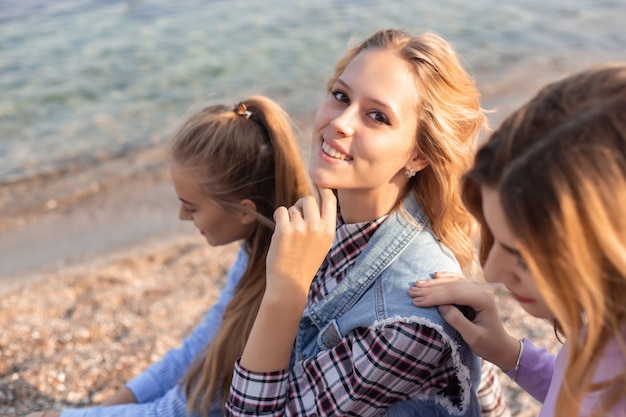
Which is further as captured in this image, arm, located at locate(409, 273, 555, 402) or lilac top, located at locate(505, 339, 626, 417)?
arm, located at locate(409, 273, 555, 402)

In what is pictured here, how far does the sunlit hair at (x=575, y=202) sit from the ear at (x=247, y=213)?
144 centimetres

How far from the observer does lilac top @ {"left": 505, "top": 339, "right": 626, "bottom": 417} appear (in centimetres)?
153

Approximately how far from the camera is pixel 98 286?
459cm

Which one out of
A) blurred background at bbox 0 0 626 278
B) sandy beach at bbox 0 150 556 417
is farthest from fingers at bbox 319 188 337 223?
blurred background at bbox 0 0 626 278

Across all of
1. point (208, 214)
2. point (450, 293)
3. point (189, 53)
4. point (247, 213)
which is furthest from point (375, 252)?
point (189, 53)

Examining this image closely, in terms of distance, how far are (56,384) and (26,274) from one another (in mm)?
1764

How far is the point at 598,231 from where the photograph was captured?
4.35 ft

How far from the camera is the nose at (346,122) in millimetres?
2154

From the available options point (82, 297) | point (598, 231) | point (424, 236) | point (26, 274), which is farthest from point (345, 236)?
point (26, 274)

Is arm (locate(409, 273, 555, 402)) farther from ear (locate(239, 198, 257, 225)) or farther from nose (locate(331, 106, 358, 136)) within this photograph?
ear (locate(239, 198, 257, 225))

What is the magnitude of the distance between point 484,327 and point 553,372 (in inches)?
9.1

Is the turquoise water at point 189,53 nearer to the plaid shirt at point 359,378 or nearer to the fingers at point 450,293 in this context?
the fingers at point 450,293

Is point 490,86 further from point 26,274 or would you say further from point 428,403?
point 428,403

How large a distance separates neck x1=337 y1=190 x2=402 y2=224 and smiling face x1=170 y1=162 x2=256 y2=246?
0.64 metres
